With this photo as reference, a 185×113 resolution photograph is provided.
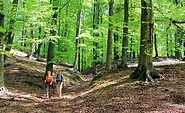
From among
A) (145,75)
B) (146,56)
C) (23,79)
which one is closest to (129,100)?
(145,75)

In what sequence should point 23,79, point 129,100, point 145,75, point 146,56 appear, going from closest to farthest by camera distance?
point 129,100 < point 145,75 < point 146,56 < point 23,79

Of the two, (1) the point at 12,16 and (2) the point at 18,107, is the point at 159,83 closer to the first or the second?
(2) the point at 18,107

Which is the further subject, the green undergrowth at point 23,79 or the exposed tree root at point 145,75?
the green undergrowth at point 23,79

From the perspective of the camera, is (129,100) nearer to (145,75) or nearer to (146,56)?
(145,75)

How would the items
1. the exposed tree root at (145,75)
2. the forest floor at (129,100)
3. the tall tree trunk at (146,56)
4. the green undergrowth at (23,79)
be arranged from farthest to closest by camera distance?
the green undergrowth at (23,79)
the tall tree trunk at (146,56)
the exposed tree root at (145,75)
the forest floor at (129,100)

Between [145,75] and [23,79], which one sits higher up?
[145,75]

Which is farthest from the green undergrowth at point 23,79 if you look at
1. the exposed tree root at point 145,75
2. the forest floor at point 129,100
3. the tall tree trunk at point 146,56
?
the tall tree trunk at point 146,56

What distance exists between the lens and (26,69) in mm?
21953

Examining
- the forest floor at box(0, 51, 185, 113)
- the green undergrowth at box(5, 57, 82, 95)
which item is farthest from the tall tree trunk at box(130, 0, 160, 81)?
the green undergrowth at box(5, 57, 82, 95)

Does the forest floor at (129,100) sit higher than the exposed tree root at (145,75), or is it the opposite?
the exposed tree root at (145,75)

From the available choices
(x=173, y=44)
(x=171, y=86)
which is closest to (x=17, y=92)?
(x=171, y=86)

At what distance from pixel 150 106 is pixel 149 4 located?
6696mm

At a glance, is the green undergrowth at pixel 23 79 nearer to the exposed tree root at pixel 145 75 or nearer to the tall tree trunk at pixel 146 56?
the exposed tree root at pixel 145 75

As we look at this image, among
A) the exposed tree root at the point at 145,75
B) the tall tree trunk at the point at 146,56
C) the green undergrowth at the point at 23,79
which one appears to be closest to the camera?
the exposed tree root at the point at 145,75
